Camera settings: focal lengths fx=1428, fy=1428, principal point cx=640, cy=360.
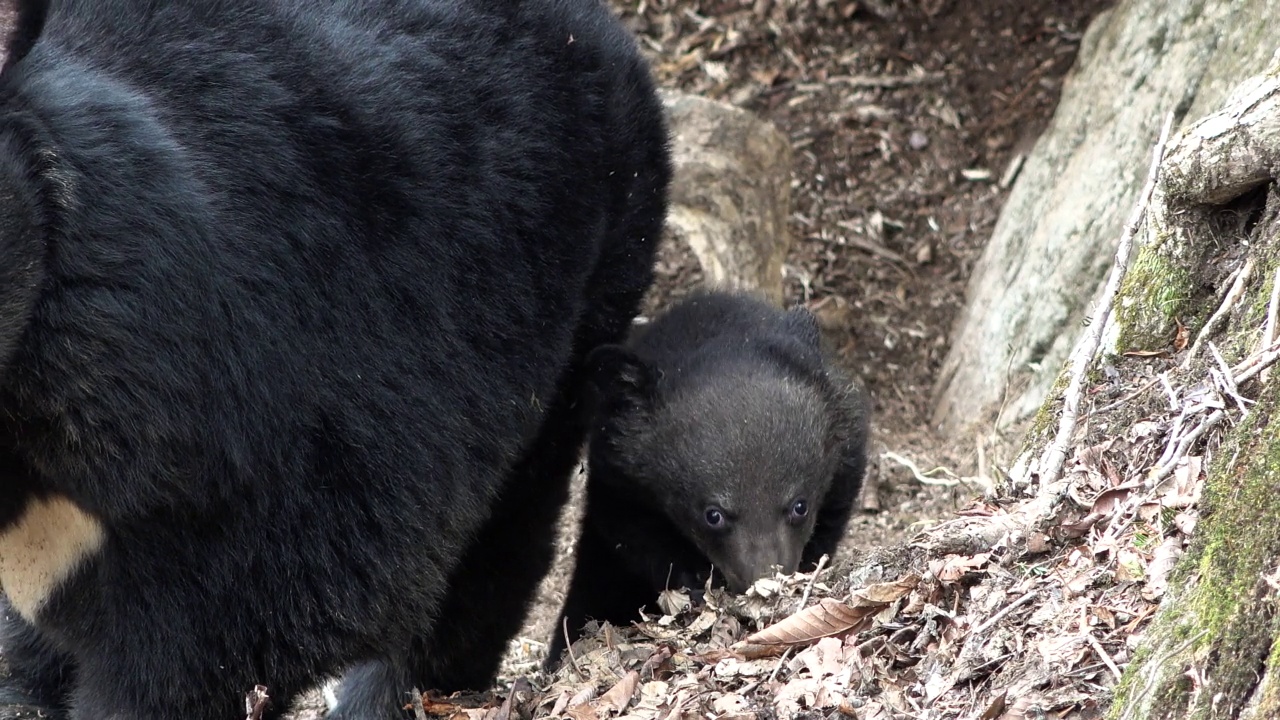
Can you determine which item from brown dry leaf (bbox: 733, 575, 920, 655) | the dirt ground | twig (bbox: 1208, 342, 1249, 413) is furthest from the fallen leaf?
the dirt ground

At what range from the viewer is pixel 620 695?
3836mm

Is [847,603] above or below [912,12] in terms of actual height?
below

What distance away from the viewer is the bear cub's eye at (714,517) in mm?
4879

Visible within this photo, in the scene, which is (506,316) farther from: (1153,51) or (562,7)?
(1153,51)

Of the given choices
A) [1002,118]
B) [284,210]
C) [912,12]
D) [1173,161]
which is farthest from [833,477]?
[912,12]

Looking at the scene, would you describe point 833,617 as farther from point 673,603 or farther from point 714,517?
point 714,517

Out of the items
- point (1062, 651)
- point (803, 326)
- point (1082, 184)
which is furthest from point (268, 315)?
point (1082, 184)

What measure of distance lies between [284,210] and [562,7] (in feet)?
4.96

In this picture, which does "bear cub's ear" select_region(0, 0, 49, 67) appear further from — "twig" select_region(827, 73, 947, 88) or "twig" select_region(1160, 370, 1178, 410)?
"twig" select_region(827, 73, 947, 88)

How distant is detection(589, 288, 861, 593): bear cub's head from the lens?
15.9ft

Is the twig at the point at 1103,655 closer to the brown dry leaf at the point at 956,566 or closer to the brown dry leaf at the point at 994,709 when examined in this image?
the brown dry leaf at the point at 994,709

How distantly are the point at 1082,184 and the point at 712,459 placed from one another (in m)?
2.87

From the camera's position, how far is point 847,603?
12.0ft

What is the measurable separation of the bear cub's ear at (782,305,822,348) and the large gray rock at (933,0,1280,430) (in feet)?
4.55
